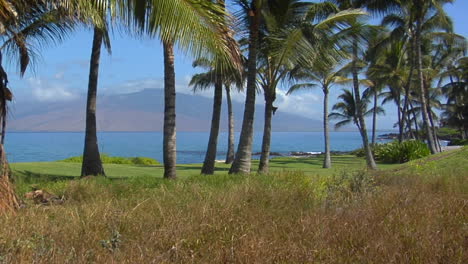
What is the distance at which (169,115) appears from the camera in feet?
41.2

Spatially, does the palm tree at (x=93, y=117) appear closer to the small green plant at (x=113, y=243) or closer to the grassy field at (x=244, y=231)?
the grassy field at (x=244, y=231)

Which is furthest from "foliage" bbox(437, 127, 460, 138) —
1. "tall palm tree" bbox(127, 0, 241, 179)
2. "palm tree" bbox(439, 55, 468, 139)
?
"tall palm tree" bbox(127, 0, 241, 179)

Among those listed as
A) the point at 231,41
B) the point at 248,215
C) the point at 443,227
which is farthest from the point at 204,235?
the point at 231,41

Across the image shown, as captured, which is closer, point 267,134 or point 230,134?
point 267,134

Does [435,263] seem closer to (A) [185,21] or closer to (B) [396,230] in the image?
(B) [396,230]

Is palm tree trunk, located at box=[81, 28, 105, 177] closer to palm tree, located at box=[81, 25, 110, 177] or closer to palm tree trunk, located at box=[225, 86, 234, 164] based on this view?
palm tree, located at box=[81, 25, 110, 177]

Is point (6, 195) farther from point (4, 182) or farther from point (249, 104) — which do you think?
point (249, 104)

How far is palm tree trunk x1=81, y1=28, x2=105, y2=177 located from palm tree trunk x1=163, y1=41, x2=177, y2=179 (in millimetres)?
2729

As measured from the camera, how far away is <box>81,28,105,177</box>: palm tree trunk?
1448 centimetres

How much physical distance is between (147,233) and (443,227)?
315cm

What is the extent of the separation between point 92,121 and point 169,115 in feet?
11.3

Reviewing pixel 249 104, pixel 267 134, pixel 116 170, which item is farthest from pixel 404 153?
pixel 116 170

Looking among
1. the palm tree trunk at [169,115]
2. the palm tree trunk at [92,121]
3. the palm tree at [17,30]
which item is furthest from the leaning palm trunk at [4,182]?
the palm tree trunk at [92,121]

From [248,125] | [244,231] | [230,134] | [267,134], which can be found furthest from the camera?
[230,134]
